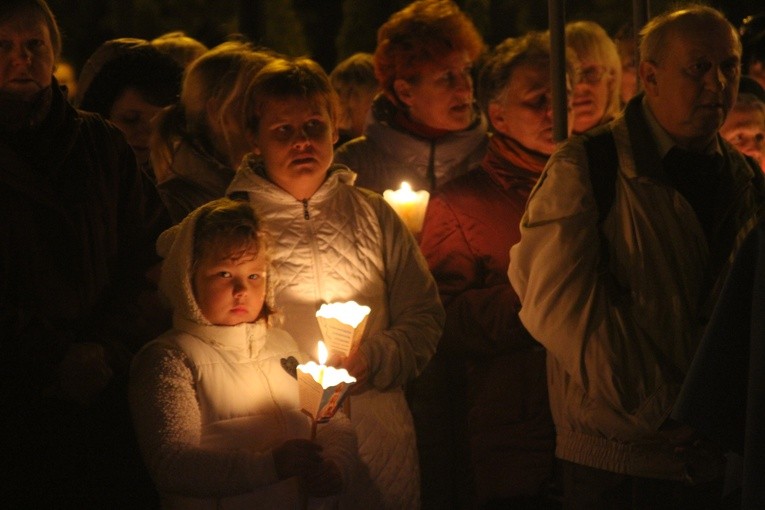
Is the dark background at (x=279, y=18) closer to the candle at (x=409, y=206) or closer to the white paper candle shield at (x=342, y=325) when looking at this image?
the candle at (x=409, y=206)

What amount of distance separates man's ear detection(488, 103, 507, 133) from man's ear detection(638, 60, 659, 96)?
936 mm

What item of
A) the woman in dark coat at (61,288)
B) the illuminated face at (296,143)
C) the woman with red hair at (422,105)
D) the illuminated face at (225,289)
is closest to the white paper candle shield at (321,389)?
the illuminated face at (225,289)

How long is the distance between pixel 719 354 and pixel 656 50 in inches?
60.7

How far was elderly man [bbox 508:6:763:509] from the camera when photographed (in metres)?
4.10

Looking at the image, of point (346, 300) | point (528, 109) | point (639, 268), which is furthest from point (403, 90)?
point (639, 268)

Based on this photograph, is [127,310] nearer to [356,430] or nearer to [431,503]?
[356,430]

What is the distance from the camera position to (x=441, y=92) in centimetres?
565

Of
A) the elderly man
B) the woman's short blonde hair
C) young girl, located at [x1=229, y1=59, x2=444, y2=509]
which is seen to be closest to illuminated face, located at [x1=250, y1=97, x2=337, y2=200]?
young girl, located at [x1=229, y1=59, x2=444, y2=509]

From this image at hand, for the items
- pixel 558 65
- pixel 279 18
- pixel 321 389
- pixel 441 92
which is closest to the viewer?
pixel 321 389

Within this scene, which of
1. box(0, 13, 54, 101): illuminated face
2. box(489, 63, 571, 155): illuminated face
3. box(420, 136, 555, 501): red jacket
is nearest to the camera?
box(0, 13, 54, 101): illuminated face

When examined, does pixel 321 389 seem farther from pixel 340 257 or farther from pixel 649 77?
pixel 649 77

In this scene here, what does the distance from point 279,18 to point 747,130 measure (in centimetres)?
395

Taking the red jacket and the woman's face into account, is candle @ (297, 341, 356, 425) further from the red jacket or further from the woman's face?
the woman's face

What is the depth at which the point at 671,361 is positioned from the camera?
4090 mm
